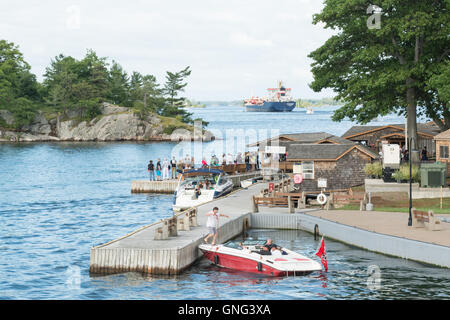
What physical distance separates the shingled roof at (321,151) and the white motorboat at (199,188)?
656cm

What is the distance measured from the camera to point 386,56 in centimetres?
5912

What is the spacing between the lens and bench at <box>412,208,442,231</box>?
3362cm

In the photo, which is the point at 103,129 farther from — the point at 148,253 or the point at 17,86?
the point at 148,253

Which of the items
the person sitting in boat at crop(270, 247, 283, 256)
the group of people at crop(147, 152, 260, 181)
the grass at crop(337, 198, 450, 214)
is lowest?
the person sitting in boat at crop(270, 247, 283, 256)

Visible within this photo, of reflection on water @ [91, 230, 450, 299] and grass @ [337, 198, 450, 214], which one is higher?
grass @ [337, 198, 450, 214]

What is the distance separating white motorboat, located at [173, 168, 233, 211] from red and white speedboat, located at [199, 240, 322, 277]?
728 inches

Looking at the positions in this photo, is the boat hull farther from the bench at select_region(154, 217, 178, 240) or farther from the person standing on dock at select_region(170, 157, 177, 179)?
the person standing on dock at select_region(170, 157, 177, 179)

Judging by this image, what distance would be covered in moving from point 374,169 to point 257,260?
906 inches

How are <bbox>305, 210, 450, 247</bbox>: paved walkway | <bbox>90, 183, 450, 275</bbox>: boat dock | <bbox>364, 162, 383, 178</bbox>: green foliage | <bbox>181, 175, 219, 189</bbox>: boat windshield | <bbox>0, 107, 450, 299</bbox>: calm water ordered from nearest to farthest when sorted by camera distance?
<bbox>0, 107, 450, 299</bbox>: calm water < <bbox>90, 183, 450, 275</bbox>: boat dock < <bbox>305, 210, 450, 247</bbox>: paved walkway < <bbox>364, 162, 383, 178</bbox>: green foliage < <bbox>181, 175, 219, 189</bbox>: boat windshield

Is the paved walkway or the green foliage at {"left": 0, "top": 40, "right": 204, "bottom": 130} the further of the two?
the green foliage at {"left": 0, "top": 40, "right": 204, "bottom": 130}

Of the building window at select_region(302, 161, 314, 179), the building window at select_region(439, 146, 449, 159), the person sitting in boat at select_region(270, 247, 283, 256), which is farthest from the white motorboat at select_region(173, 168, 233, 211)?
the person sitting in boat at select_region(270, 247, 283, 256)

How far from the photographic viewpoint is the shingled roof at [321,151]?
167 ft
